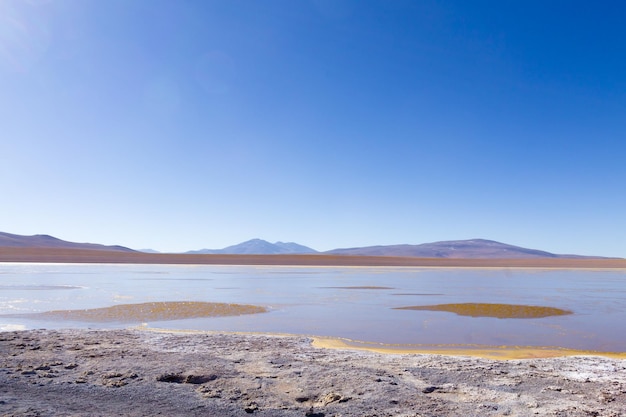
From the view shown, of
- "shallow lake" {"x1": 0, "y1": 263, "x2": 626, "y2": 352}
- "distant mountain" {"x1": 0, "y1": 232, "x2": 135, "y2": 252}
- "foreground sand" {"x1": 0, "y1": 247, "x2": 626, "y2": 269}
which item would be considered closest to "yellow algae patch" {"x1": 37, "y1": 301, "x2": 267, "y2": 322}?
"shallow lake" {"x1": 0, "y1": 263, "x2": 626, "y2": 352}

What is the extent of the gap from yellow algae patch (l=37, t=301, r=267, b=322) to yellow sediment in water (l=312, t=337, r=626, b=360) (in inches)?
195

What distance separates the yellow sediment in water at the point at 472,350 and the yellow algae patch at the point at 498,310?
4437 mm

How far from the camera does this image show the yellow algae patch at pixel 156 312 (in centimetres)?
1240

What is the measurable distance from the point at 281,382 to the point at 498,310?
10678mm

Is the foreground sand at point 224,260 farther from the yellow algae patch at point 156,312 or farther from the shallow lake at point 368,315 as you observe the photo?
the yellow algae patch at point 156,312

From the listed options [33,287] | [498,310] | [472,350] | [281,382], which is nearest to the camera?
[281,382]

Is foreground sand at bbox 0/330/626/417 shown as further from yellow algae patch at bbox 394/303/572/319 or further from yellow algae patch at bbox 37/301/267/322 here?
yellow algae patch at bbox 394/303/572/319

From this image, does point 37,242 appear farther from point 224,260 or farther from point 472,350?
point 472,350

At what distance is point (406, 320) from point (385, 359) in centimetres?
497

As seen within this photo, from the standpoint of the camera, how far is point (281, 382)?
619cm

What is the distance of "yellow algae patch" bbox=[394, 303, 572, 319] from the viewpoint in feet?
44.9

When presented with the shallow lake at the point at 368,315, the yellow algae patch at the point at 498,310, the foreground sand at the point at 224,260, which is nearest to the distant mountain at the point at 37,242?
the foreground sand at the point at 224,260

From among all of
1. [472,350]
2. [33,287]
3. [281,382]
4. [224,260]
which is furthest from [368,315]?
[224,260]

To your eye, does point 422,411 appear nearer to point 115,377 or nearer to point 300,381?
point 300,381
